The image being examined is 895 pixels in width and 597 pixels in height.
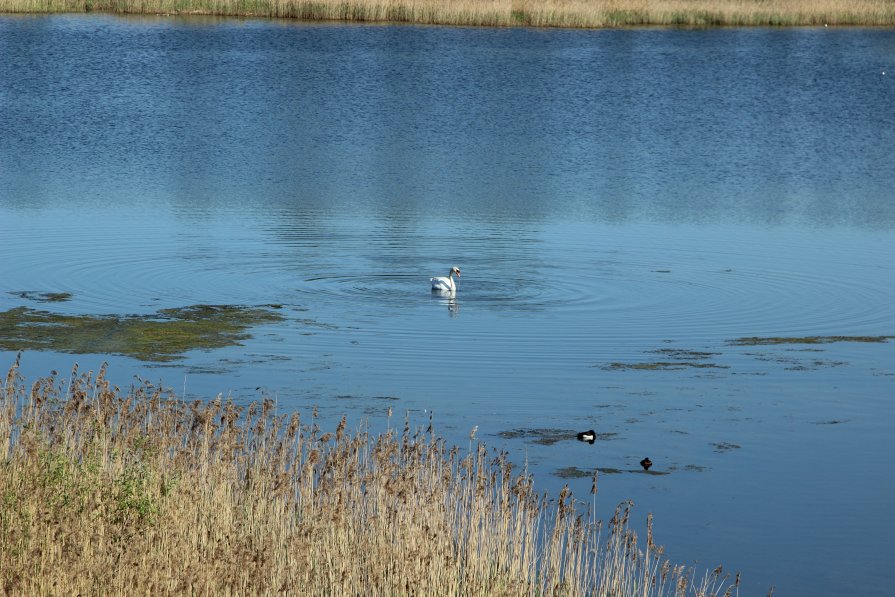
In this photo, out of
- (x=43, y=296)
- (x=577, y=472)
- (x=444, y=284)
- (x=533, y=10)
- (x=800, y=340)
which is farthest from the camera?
(x=533, y=10)

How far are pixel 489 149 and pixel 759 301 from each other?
14505mm

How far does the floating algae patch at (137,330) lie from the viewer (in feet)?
46.4

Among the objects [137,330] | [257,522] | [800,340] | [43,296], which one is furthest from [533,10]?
[257,522]

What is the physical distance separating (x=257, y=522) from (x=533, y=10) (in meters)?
42.9

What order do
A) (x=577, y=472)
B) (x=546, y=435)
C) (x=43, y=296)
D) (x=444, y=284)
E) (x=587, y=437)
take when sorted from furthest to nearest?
1. (x=444, y=284)
2. (x=43, y=296)
3. (x=546, y=435)
4. (x=587, y=437)
5. (x=577, y=472)

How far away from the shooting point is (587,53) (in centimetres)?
4488

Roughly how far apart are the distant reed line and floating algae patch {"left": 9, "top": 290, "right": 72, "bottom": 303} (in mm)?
32947

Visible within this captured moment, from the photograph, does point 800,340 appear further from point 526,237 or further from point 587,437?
point 526,237

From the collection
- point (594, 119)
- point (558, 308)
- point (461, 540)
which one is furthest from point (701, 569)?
point (594, 119)

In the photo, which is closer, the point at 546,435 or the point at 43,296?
the point at 546,435

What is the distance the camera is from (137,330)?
15.1 m

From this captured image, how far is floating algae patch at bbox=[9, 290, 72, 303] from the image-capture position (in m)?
16.5

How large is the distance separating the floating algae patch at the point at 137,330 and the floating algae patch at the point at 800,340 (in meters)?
5.26

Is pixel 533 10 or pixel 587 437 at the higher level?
pixel 533 10
